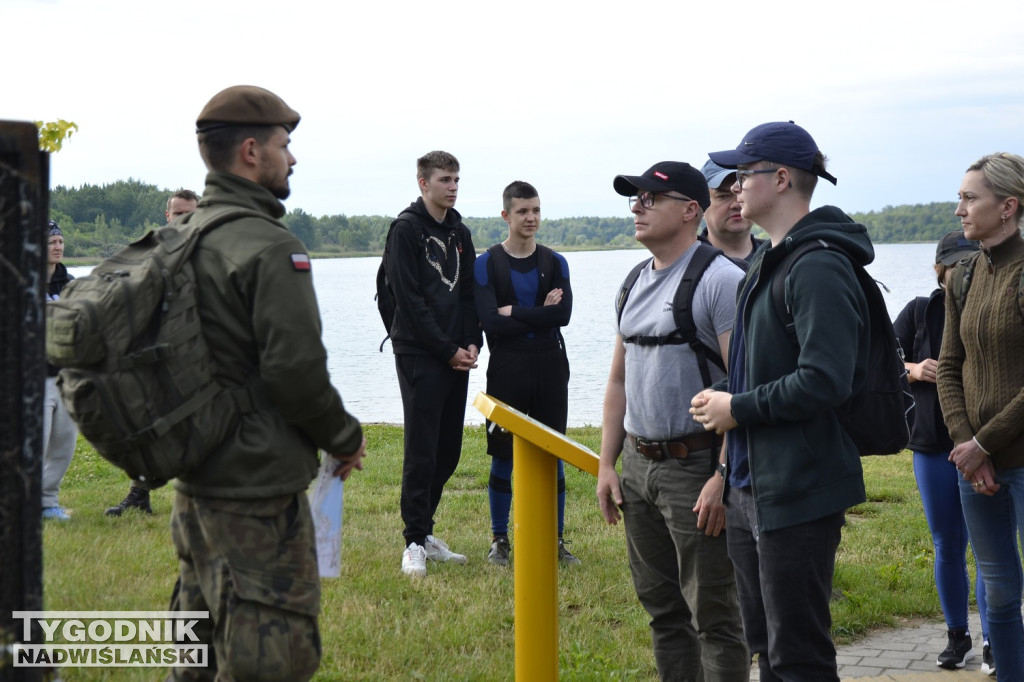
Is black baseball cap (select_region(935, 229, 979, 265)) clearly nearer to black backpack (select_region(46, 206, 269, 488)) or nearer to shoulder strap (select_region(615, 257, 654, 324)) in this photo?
shoulder strap (select_region(615, 257, 654, 324))

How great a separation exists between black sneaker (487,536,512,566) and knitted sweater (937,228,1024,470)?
11.2ft

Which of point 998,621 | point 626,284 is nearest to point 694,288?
point 626,284

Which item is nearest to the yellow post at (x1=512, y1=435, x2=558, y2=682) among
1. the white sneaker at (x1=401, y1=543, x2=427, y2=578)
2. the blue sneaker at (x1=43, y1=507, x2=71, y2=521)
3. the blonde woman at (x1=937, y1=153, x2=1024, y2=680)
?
the blonde woman at (x1=937, y1=153, x2=1024, y2=680)

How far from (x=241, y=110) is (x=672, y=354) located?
1930 millimetres

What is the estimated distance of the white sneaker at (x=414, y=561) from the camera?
21.8 ft

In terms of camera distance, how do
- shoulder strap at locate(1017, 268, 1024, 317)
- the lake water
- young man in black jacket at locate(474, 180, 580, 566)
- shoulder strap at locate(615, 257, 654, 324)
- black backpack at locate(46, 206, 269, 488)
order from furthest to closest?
the lake water < young man in black jacket at locate(474, 180, 580, 566) < shoulder strap at locate(615, 257, 654, 324) < shoulder strap at locate(1017, 268, 1024, 317) < black backpack at locate(46, 206, 269, 488)

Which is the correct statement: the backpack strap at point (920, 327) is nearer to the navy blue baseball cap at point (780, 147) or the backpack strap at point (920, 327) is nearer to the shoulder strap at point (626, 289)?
the shoulder strap at point (626, 289)

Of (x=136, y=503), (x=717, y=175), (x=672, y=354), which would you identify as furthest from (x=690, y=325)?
(x=136, y=503)

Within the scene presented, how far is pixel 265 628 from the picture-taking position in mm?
3096

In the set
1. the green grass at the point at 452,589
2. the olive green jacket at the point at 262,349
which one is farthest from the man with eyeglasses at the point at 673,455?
the olive green jacket at the point at 262,349

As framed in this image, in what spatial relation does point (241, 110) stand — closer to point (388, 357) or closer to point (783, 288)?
point (783, 288)

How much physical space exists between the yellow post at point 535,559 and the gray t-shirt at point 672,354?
488mm

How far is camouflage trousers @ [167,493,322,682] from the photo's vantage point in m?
3.09

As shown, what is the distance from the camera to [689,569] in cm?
406
